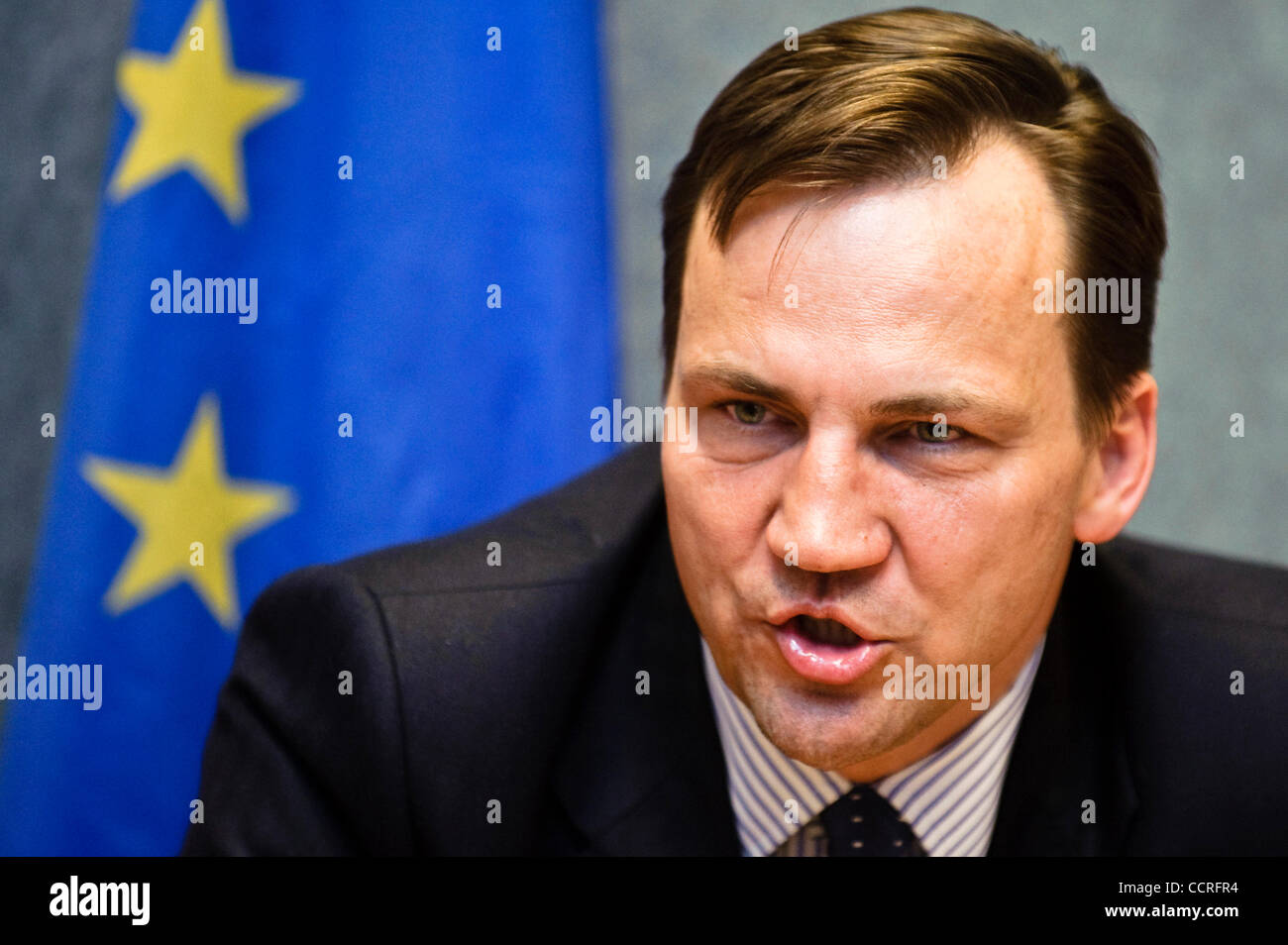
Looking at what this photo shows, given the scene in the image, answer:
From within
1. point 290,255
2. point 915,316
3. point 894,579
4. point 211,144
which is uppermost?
point 211,144

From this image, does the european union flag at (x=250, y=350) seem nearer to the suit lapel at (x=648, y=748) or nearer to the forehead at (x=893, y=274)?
the suit lapel at (x=648, y=748)

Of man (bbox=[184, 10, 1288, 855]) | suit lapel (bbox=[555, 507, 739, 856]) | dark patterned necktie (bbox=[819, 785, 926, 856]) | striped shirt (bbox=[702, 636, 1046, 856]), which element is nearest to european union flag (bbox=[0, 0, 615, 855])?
man (bbox=[184, 10, 1288, 855])

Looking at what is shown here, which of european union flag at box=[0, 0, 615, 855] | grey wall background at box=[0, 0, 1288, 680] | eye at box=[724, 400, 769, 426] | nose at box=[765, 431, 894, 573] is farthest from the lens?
grey wall background at box=[0, 0, 1288, 680]

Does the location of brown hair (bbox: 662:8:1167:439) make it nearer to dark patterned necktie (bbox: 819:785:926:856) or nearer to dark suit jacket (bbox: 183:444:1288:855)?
dark suit jacket (bbox: 183:444:1288:855)

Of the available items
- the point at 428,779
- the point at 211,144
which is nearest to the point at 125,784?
the point at 428,779

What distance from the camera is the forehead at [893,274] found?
1142 millimetres

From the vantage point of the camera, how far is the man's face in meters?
1.14

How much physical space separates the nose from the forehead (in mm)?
90

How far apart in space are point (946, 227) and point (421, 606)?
67 cm

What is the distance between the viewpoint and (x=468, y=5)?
2.01m

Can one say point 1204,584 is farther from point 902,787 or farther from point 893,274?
point 893,274
